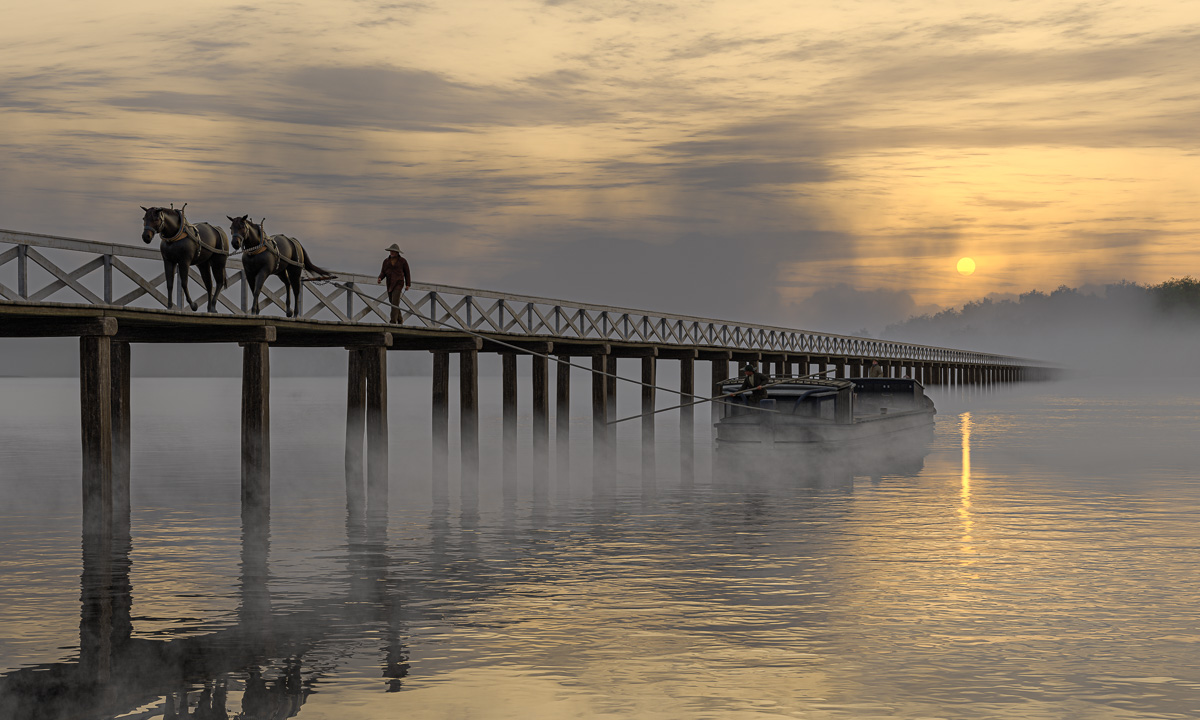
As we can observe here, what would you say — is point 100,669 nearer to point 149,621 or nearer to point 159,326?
point 149,621

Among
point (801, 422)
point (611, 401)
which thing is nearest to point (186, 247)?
point (801, 422)

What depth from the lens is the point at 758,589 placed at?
16297mm

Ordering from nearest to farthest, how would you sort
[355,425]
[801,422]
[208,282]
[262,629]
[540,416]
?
[262,629] < [208,282] < [355,425] < [801,422] < [540,416]

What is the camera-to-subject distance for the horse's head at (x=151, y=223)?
22953 mm

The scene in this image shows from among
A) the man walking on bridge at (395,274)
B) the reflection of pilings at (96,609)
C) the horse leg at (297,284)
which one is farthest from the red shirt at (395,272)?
the reflection of pilings at (96,609)

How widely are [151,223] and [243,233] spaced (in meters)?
3.08

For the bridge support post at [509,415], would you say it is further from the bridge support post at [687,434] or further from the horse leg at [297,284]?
the horse leg at [297,284]

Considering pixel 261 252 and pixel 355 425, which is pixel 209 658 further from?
pixel 355 425

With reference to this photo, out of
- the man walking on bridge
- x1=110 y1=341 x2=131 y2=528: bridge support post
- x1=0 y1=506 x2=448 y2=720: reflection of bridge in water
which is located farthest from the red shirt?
x1=0 y1=506 x2=448 y2=720: reflection of bridge in water

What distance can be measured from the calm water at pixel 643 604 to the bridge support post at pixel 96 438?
0.78m

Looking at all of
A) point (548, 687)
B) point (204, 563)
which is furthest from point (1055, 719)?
point (204, 563)

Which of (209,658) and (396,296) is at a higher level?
(396,296)

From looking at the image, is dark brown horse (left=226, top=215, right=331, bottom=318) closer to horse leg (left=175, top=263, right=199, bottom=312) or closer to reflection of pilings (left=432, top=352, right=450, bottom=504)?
horse leg (left=175, top=263, right=199, bottom=312)

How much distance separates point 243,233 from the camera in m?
26.0
